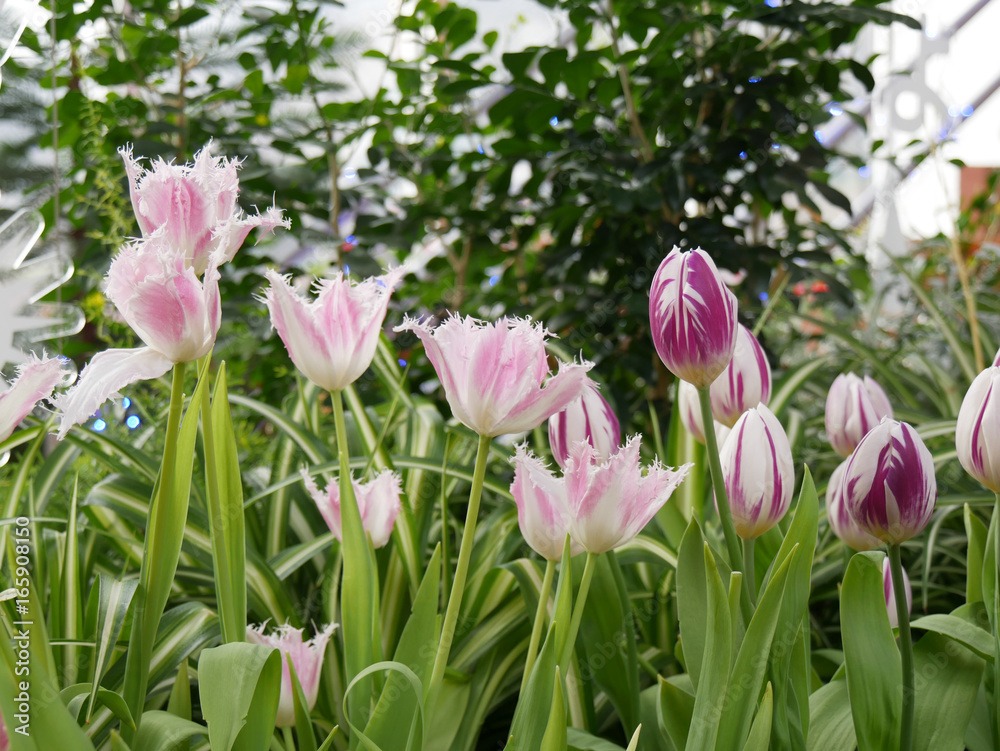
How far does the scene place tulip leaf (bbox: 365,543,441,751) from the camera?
0.43 meters

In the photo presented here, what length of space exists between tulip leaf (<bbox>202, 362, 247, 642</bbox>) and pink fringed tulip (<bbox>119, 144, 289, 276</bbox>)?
0.23ft

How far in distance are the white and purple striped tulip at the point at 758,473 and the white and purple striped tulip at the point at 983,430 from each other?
3.8 inches

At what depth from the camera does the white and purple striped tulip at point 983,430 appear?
16.7 inches

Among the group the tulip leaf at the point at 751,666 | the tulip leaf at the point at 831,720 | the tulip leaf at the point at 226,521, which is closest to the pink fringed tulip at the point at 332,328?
the tulip leaf at the point at 226,521

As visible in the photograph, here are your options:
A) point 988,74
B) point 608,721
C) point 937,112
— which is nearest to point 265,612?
point 608,721

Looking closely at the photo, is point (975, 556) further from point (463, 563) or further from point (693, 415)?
point (463, 563)

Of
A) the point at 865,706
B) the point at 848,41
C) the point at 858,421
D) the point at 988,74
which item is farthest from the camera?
the point at 988,74

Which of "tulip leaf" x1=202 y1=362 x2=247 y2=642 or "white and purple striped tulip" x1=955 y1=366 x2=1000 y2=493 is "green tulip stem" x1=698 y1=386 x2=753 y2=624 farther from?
"tulip leaf" x1=202 y1=362 x2=247 y2=642

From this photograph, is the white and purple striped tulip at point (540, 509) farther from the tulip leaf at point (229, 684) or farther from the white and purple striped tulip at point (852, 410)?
the white and purple striped tulip at point (852, 410)

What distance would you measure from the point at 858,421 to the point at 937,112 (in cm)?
105

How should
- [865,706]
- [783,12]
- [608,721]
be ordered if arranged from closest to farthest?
[865,706] < [608,721] < [783,12]

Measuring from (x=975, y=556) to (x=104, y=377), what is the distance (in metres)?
0.57

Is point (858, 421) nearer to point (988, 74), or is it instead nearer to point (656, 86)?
point (656, 86)

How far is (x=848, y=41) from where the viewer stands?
3.92ft
